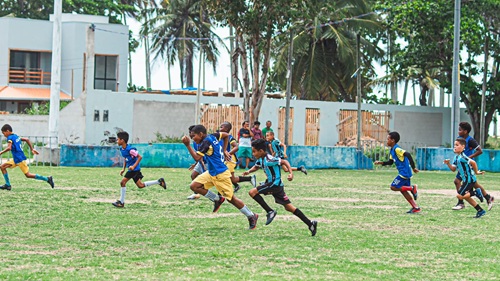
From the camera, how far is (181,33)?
59562 mm

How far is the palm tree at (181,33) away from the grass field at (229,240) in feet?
133

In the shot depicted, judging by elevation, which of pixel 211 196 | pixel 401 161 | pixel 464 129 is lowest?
pixel 211 196

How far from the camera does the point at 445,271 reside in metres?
9.15

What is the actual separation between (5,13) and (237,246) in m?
53.3

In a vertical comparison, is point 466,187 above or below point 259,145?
below

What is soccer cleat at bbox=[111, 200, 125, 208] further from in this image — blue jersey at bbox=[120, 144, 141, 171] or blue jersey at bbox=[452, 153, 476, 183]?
blue jersey at bbox=[452, 153, 476, 183]

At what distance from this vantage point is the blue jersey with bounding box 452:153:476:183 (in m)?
15.4

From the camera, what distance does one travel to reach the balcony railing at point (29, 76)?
5178 cm

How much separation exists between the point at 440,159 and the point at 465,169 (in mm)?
19968

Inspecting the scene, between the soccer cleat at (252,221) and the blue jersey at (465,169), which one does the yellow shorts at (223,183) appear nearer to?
the soccer cleat at (252,221)

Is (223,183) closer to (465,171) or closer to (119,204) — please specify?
(119,204)

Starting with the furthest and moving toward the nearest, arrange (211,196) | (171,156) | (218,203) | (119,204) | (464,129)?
(171,156)
(464,129)
(119,204)
(218,203)
(211,196)

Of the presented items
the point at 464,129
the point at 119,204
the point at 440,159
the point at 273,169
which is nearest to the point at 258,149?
the point at 273,169

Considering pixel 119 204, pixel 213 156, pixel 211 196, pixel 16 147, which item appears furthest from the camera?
pixel 16 147
